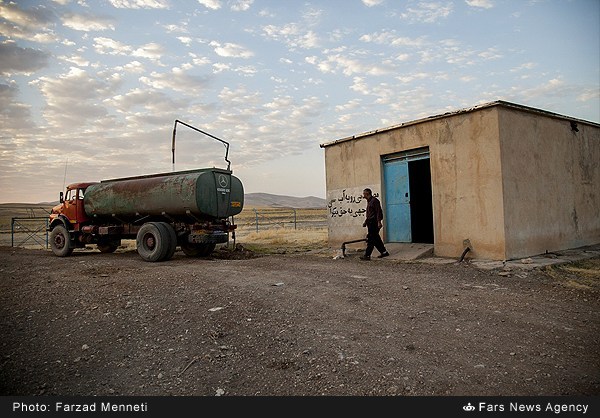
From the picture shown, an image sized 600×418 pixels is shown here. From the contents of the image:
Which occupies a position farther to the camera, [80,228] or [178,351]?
[80,228]

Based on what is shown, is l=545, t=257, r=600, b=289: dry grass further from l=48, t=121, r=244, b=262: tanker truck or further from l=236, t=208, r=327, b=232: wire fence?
l=236, t=208, r=327, b=232: wire fence

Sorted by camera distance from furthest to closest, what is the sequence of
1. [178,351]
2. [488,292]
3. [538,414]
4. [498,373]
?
[488,292], [178,351], [498,373], [538,414]

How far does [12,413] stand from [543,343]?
496 centimetres

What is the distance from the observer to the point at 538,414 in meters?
2.79

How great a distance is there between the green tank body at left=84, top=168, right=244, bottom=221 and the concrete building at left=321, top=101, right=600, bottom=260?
3.62 meters

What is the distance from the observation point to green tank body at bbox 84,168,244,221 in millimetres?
10203

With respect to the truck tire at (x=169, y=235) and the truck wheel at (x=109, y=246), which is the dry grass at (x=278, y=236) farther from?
the truck tire at (x=169, y=235)

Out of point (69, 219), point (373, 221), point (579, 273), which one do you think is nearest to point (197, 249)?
point (69, 219)

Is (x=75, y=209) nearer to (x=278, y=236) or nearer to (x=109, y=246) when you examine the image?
(x=109, y=246)

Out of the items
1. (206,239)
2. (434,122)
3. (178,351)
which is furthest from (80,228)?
(434,122)

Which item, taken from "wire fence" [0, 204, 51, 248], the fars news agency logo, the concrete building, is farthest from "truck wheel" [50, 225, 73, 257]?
the fars news agency logo

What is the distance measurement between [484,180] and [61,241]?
512 inches

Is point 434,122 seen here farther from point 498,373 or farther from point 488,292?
point 498,373

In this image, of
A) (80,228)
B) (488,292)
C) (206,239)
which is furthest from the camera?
Answer: (80,228)
